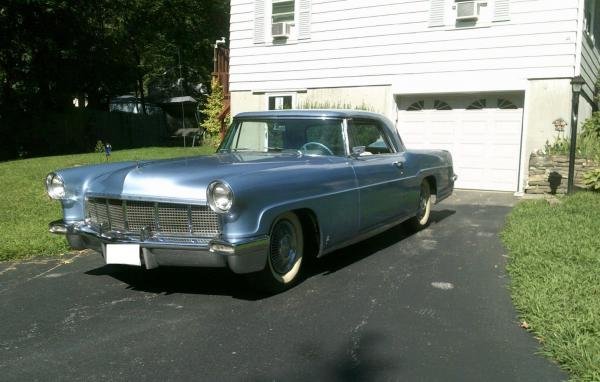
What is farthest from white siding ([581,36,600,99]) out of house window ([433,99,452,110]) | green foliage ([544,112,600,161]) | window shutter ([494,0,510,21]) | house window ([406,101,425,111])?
house window ([406,101,425,111])

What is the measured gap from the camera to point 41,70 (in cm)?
2008

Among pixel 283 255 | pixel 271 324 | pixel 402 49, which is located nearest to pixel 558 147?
pixel 402 49

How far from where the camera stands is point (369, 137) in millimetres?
6152

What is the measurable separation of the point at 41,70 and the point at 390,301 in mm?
19084

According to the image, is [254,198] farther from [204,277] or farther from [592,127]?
[592,127]

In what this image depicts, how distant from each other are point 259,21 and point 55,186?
1016 centimetres

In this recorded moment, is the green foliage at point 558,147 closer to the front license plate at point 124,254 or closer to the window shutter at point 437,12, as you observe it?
the window shutter at point 437,12

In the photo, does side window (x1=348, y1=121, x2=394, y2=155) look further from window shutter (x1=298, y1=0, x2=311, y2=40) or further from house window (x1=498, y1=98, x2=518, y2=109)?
window shutter (x1=298, y1=0, x2=311, y2=40)

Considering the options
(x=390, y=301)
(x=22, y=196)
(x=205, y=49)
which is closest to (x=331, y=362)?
(x=390, y=301)

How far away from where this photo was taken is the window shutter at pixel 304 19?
1357cm

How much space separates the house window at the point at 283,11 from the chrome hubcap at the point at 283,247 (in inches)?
401

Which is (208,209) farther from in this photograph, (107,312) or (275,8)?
(275,8)

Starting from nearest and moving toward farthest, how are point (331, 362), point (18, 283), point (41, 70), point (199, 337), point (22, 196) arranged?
point (331, 362) → point (199, 337) → point (18, 283) → point (22, 196) → point (41, 70)

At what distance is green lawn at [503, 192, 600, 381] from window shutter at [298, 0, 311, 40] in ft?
24.3
